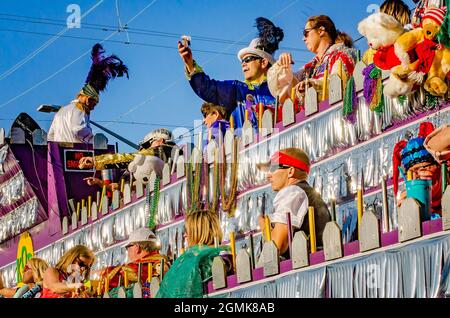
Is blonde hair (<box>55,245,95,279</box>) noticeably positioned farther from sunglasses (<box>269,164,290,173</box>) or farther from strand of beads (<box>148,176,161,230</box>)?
sunglasses (<box>269,164,290,173</box>)

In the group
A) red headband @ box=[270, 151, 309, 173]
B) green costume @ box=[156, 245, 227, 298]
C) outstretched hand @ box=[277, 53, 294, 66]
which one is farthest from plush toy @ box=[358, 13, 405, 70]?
green costume @ box=[156, 245, 227, 298]

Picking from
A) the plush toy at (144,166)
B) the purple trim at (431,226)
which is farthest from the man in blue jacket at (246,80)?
the purple trim at (431,226)

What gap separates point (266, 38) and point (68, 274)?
2517 mm

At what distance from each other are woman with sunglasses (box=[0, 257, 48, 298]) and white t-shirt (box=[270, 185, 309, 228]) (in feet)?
9.48

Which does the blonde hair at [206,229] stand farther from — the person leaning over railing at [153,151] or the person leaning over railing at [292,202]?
the person leaning over railing at [153,151]

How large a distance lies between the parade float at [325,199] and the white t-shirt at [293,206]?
135 mm

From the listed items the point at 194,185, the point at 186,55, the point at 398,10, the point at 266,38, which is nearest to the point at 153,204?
the point at 194,185

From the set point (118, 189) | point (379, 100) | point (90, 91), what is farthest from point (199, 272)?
point (90, 91)

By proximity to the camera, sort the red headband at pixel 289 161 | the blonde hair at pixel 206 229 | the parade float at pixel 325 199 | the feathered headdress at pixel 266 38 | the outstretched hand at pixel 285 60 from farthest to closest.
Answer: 1. the feathered headdress at pixel 266 38
2. the outstretched hand at pixel 285 60
3. the blonde hair at pixel 206 229
4. the red headband at pixel 289 161
5. the parade float at pixel 325 199

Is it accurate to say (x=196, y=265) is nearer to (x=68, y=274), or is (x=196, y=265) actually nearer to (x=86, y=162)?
(x=68, y=274)

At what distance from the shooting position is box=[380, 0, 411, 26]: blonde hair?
8.02 m

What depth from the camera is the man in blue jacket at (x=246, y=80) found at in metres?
9.88

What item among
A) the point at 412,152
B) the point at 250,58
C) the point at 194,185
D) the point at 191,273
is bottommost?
the point at 191,273

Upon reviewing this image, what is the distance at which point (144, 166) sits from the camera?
11.4 meters
